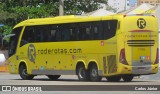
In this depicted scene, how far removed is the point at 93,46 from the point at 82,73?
1.52 meters

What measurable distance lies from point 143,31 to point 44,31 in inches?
234

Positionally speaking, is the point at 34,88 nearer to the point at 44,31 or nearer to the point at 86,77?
the point at 86,77

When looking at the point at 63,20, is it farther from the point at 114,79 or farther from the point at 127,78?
the point at 127,78

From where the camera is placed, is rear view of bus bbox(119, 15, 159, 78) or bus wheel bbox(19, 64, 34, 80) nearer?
rear view of bus bbox(119, 15, 159, 78)

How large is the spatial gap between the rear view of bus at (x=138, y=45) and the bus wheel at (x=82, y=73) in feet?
6.77

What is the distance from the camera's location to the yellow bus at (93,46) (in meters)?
26.3

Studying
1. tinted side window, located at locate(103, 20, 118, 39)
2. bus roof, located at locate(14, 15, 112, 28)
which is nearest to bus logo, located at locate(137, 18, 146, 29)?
tinted side window, located at locate(103, 20, 118, 39)

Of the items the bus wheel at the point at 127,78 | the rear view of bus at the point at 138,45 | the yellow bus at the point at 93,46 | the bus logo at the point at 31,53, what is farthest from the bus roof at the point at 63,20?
the bus wheel at the point at 127,78

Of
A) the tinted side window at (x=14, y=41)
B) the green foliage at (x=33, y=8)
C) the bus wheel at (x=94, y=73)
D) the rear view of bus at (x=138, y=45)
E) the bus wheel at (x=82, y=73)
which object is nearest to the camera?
the rear view of bus at (x=138, y=45)

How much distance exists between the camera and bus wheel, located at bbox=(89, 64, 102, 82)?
2709 cm

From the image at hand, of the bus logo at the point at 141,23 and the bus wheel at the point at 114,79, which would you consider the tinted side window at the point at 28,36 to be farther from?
the bus logo at the point at 141,23

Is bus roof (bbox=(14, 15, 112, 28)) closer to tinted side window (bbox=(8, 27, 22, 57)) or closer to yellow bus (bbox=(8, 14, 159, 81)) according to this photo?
yellow bus (bbox=(8, 14, 159, 81))

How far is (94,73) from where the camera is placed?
27328 millimetres

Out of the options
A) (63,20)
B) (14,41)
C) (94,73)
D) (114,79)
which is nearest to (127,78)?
(114,79)
